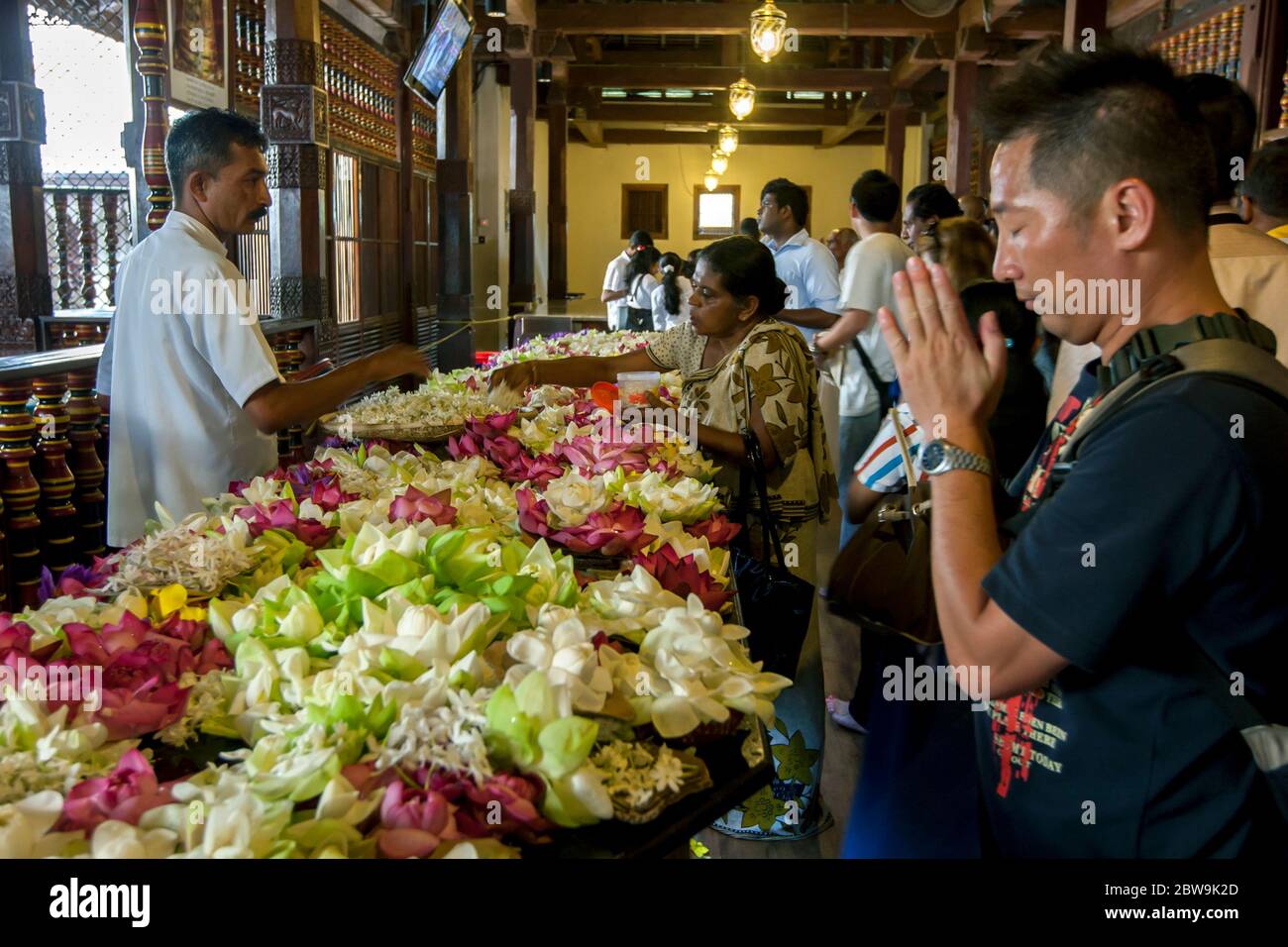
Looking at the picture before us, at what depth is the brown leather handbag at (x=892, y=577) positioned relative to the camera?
1402 millimetres

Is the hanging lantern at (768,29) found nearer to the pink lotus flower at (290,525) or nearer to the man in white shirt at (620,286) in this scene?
the man in white shirt at (620,286)

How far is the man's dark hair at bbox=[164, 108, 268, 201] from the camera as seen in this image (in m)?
2.31

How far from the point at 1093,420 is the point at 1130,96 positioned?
331 mm

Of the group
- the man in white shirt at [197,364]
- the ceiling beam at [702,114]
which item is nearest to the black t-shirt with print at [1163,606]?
the man in white shirt at [197,364]

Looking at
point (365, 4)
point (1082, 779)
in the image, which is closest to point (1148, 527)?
point (1082, 779)

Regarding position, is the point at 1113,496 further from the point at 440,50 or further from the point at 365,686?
the point at 440,50

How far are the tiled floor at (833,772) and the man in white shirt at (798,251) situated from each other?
4.58 ft

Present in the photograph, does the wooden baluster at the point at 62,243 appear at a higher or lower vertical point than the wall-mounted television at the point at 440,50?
lower

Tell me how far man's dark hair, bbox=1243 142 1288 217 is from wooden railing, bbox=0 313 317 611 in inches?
114

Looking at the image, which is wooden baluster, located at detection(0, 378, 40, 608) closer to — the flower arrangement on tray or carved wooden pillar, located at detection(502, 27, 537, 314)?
the flower arrangement on tray

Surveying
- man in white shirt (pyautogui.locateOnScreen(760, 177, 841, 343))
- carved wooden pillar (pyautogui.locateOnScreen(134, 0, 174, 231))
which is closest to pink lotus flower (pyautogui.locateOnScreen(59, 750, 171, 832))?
carved wooden pillar (pyautogui.locateOnScreen(134, 0, 174, 231))

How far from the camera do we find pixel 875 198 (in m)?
4.21

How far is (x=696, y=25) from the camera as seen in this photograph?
1061 cm
